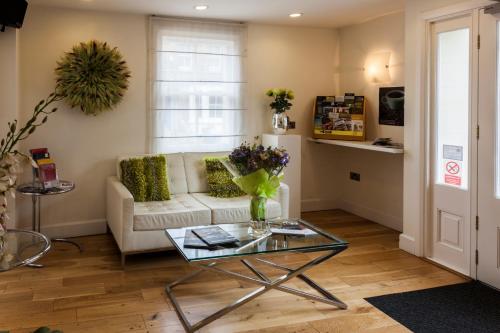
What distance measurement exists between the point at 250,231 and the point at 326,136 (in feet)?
9.06

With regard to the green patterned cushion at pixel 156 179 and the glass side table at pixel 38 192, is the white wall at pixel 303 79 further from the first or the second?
the glass side table at pixel 38 192

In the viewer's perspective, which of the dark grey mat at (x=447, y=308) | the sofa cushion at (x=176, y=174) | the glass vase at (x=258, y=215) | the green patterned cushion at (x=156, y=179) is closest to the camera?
the dark grey mat at (x=447, y=308)

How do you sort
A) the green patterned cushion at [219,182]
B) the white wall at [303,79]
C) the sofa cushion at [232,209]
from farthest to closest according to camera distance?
the white wall at [303,79] → the green patterned cushion at [219,182] → the sofa cushion at [232,209]

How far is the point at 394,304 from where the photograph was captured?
339 centimetres

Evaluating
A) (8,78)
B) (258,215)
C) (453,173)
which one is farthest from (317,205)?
(8,78)

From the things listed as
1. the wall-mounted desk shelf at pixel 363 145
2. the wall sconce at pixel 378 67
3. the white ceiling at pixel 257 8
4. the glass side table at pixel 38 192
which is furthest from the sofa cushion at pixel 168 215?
Answer: the wall sconce at pixel 378 67

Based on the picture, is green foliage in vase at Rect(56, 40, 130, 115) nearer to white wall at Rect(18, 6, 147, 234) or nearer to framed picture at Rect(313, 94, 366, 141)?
white wall at Rect(18, 6, 147, 234)

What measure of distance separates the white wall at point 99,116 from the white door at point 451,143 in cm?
217

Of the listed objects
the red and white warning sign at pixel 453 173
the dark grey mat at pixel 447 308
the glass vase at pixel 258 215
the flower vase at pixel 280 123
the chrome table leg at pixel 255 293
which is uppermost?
the flower vase at pixel 280 123

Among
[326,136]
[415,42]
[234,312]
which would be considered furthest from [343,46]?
[234,312]

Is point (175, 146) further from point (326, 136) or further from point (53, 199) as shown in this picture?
point (326, 136)

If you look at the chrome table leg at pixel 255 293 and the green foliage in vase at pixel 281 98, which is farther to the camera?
the green foliage in vase at pixel 281 98

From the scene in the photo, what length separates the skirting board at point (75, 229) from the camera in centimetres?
503

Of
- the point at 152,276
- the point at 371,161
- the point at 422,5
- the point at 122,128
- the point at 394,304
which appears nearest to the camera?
the point at 394,304
